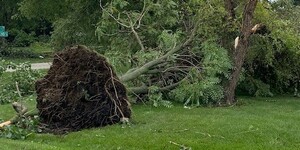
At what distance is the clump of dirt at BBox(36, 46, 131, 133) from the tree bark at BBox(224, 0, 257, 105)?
126 inches

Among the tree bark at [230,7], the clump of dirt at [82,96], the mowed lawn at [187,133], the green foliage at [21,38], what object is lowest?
the mowed lawn at [187,133]

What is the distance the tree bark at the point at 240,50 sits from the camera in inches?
473

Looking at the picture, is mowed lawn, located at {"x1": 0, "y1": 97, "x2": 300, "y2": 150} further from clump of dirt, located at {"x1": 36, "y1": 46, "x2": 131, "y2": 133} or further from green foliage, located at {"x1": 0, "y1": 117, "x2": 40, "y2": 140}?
clump of dirt, located at {"x1": 36, "y1": 46, "x2": 131, "y2": 133}

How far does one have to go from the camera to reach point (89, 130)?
363 inches

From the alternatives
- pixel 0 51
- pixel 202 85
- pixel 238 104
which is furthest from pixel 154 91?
pixel 0 51

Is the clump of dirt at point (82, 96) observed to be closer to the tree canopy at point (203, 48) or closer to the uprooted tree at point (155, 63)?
the uprooted tree at point (155, 63)

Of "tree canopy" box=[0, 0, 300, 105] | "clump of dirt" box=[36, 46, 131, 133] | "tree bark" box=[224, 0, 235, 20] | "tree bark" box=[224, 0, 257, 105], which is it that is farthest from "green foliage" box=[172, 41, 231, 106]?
"clump of dirt" box=[36, 46, 131, 133]

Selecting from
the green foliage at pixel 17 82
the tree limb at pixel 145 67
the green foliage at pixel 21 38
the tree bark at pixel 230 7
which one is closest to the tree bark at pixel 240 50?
the tree bark at pixel 230 7

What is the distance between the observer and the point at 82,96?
9461 millimetres

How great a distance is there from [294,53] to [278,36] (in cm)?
103

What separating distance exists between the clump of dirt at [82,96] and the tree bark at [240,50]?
10.5ft

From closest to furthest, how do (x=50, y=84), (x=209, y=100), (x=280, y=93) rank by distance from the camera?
(x=50, y=84)
(x=209, y=100)
(x=280, y=93)

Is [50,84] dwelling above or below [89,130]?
above

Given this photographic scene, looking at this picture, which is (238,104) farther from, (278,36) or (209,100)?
(278,36)
